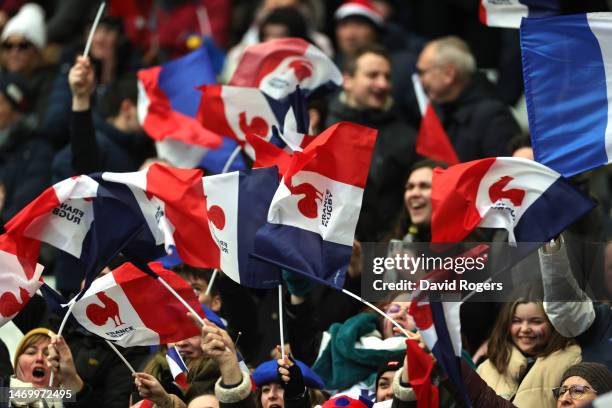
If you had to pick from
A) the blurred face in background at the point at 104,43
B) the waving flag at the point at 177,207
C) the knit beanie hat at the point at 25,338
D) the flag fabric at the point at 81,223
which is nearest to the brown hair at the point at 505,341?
the waving flag at the point at 177,207

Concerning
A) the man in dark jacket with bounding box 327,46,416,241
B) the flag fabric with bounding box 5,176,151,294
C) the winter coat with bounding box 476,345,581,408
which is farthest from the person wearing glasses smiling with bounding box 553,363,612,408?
the man in dark jacket with bounding box 327,46,416,241

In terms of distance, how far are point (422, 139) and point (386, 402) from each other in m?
3.16

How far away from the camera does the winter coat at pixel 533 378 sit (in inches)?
328

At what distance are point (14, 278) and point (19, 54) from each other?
5.18 m

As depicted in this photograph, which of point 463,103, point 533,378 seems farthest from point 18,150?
point 533,378

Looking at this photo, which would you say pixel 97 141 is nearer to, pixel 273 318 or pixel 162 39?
pixel 273 318

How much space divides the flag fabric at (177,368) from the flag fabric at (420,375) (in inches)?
56.0

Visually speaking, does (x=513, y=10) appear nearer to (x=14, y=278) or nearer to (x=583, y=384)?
(x=583, y=384)

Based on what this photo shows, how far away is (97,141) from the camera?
11.2m

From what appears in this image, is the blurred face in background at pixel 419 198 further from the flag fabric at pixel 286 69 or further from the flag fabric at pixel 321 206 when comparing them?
the flag fabric at pixel 321 206

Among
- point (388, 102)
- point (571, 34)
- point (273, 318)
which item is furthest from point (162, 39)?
point (571, 34)

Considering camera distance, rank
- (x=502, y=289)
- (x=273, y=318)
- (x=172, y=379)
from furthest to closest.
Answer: (x=273, y=318), (x=172, y=379), (x=502, y=289)

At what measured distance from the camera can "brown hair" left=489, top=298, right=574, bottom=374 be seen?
28.1ft

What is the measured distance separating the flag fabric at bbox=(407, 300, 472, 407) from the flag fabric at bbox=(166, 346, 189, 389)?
1.37m
